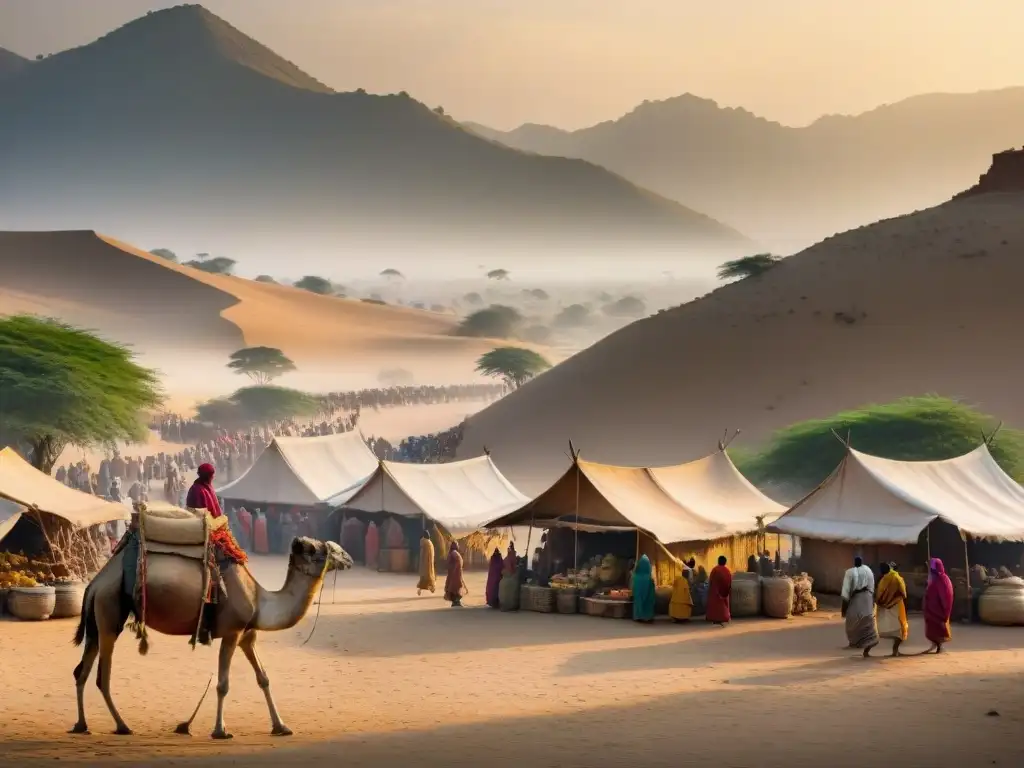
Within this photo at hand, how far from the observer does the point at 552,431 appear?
6056cm

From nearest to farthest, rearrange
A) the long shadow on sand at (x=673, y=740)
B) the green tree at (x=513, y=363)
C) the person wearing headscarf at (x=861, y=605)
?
the long shadow on sand at (x=673, y=740)
the person wearing headscarf at (x=861, y=605)
the green tree at (x=513, y=363)

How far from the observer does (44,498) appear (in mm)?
24719

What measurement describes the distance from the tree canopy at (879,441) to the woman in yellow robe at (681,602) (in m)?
18.9

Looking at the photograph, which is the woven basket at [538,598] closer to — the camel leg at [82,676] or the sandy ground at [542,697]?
the sandy ground at [542,697]

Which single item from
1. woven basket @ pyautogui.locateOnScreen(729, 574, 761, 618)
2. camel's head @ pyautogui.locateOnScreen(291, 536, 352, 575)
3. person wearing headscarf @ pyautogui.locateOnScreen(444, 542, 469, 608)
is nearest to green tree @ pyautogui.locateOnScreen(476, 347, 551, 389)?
person wearing headscarf @ pyautogui.locateOnScreen(444, 542, 469, 608)

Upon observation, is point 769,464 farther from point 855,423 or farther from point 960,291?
point 960,291

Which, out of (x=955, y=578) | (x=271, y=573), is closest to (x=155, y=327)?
(x=271, y=573)

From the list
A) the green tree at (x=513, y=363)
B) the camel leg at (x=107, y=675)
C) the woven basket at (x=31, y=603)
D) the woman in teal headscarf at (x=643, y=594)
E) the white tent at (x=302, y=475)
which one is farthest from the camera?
the green tree at (x=513, y=363)

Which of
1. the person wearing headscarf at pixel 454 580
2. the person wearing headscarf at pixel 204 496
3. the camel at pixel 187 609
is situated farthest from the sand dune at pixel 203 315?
the camel at pixel 187 609

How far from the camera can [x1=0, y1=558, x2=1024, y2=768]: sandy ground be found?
515 inches

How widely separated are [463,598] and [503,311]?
13869 centimetres

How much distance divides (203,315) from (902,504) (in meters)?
124

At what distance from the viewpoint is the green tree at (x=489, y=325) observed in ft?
515

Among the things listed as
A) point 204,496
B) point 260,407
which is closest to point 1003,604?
point 204,496
